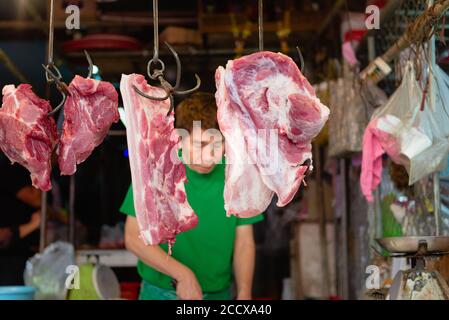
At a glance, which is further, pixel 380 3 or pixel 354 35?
pixel 354 35

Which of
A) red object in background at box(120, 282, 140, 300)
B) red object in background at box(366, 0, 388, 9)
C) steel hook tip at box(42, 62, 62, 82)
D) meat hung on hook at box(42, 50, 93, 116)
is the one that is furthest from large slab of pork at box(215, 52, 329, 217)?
red object in background at box(120, 282, 140, 300)

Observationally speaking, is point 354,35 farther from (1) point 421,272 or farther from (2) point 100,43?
(1) point 421,272

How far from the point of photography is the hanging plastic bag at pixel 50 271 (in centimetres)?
595

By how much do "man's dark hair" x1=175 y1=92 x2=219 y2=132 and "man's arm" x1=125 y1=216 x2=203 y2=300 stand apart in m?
0.69

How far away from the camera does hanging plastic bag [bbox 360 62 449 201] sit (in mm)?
3920

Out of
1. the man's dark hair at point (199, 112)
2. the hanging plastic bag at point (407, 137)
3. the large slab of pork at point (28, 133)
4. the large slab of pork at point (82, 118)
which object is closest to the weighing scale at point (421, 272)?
the hanging plastic bag at point (407, 137)

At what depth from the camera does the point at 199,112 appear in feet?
13.1

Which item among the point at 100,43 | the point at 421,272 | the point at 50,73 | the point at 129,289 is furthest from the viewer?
the point at 100,43

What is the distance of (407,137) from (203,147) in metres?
1.06

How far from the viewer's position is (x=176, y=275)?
4.16 m

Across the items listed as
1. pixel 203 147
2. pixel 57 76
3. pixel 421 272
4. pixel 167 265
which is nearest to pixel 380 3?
pixel 203 147
